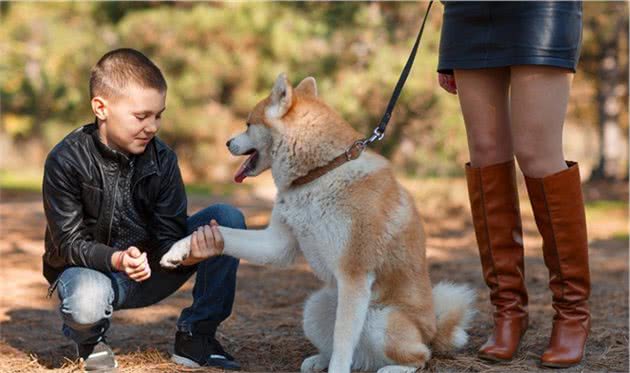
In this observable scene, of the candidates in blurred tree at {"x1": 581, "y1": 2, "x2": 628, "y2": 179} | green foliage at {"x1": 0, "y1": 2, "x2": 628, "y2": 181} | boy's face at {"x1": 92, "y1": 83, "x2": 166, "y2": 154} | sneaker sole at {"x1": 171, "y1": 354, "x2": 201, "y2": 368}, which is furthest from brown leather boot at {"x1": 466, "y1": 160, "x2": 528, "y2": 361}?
blurred tree at {"x1": 581, "y1": 2, "x2": 628, "y2": 179}

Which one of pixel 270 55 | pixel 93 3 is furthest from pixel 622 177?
pixel 93 3

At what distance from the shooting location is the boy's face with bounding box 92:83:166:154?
2.95m

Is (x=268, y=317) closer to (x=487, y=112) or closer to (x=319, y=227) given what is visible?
(x=319, y=227)

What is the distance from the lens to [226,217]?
3.21 metres

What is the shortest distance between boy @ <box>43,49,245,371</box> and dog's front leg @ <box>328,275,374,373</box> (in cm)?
53

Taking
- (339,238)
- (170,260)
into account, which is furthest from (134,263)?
(339,238)

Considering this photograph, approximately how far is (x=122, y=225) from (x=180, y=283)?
0.36m

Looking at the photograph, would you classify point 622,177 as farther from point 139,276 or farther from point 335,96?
point 139,276

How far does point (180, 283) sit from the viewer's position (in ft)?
10.6

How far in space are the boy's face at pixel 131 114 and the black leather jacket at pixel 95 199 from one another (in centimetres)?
8

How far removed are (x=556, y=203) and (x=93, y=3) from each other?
11.3 metres

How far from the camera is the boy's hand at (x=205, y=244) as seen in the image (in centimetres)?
290

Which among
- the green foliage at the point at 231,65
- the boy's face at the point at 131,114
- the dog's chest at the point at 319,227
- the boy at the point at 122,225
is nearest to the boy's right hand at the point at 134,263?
the boy at the point at 122,225

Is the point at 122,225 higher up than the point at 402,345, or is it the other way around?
the point at 122,225
